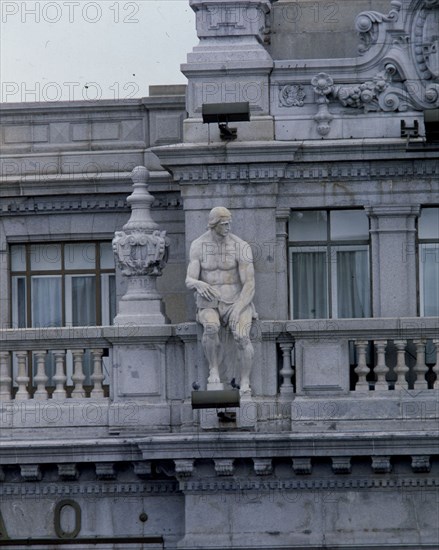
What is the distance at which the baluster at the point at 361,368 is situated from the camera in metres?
45.2

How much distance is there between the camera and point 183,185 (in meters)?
46.0

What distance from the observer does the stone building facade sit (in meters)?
45.1

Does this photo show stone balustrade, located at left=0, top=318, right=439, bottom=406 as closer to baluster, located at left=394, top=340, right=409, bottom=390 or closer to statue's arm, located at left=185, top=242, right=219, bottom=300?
baluster, located at left=394, top=340, right=409, bottom=390

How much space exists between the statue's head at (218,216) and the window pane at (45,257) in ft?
14.9

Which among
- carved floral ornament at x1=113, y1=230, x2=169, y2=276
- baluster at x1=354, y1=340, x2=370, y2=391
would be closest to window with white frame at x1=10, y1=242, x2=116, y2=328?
carved floral ornament at x1=113, y1=230, x2=169, y2=276

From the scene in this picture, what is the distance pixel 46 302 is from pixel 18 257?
0.83 metres

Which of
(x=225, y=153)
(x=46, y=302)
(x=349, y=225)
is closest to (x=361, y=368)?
(x=349, y=225)

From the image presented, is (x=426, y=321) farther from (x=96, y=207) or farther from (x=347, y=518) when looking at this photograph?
(x=96, y=207)

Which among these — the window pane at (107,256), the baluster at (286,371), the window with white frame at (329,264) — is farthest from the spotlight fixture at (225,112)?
the window pane at (107,256)

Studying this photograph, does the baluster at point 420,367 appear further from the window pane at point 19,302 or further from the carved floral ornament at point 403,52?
the window pane at point 19,302

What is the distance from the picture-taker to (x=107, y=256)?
4884 cm

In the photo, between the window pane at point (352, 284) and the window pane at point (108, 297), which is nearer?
the window pane at point (352, 284)

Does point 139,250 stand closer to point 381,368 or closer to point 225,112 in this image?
point 225,112

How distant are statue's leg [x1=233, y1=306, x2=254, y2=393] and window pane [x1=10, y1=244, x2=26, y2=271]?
5134mm
